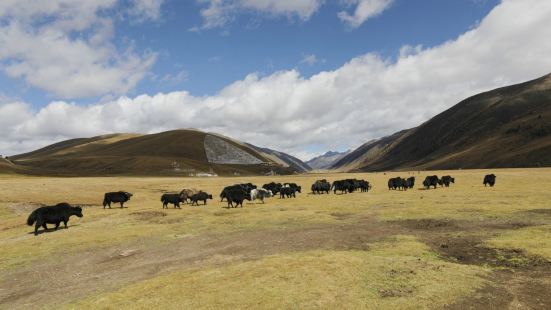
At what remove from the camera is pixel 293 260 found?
53.0 ft

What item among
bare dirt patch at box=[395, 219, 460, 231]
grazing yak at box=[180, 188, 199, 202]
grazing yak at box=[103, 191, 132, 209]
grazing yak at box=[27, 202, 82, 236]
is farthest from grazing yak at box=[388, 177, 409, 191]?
grazing yak at box=[27, 202, 82, 236]

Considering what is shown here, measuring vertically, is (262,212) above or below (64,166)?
below

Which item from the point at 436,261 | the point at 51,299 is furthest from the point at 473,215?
the point at 51,299

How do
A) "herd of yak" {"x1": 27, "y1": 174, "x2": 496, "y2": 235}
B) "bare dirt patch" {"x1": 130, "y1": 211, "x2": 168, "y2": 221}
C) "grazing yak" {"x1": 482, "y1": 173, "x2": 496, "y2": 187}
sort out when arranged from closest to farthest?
1. "herd of yak" {"x1": 27, "y1": 174, "x2": 496, "y2": 235}
2. "bare dirt patch" {"x1": 130, "y1": 211, "x2": 168, "y2": 221}
3. "grazing yak" {"x1": 482, "y1": 173, "x2": 496, "y2": 187}

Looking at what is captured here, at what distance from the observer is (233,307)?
11672mm

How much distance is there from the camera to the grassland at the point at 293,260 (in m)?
12.3

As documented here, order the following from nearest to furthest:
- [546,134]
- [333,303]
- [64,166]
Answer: [333,303] < [546,134] < [64,166]

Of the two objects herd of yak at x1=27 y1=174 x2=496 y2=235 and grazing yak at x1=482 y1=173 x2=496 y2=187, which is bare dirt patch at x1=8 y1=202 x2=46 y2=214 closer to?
herd of yak at x1=27 y1=174 x2=496 y2=235

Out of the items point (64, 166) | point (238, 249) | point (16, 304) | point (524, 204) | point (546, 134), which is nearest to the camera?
point (16, 304)

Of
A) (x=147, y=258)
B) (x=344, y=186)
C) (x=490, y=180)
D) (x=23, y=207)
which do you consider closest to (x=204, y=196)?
(x=344, y=186)

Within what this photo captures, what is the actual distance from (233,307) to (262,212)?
2042cm

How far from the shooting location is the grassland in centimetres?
1231

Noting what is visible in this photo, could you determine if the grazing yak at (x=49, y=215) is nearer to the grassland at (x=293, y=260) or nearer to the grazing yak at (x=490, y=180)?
the grassland at (x=293, y=260)

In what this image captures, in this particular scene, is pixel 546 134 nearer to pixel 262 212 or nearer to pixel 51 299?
pixel 262 212
